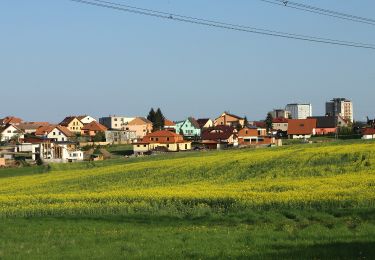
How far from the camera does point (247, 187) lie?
2919 cm

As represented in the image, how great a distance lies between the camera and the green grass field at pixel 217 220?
1491 centimetres

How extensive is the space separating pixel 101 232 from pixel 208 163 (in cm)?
2675

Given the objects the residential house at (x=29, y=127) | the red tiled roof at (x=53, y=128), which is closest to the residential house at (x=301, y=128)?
the red tiled roof at (x=53, y=128)

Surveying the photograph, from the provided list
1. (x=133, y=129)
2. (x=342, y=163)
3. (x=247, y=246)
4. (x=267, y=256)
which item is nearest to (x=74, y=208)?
(x=247, y=246)

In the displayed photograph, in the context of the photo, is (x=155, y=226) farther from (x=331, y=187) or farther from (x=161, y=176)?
(x=161, y=176)

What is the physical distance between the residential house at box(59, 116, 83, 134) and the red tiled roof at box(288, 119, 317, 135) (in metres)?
63.7

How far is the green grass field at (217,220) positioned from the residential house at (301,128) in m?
88.0

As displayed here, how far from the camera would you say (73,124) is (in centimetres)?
17062

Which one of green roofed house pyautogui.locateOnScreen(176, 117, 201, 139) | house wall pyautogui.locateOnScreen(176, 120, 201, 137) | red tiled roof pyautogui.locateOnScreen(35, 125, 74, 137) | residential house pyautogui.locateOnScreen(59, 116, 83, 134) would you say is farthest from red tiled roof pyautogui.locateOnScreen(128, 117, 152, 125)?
red tiled roof pyautogui.locateOnScreen(35, 125, 74, 137)

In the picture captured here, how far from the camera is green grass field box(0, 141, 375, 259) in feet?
48.9

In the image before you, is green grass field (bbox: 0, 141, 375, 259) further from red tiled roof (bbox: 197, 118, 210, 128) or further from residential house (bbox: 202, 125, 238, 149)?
red tiled roof (bbox: 197, 118, 210, 128)

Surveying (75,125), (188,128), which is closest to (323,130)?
(188,128)

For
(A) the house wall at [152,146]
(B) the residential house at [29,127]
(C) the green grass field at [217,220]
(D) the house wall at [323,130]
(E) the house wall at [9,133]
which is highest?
(B) the residential house at [29,127]

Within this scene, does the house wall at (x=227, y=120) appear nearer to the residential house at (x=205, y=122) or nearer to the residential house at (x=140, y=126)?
the residential house at (x=205, y=122)
